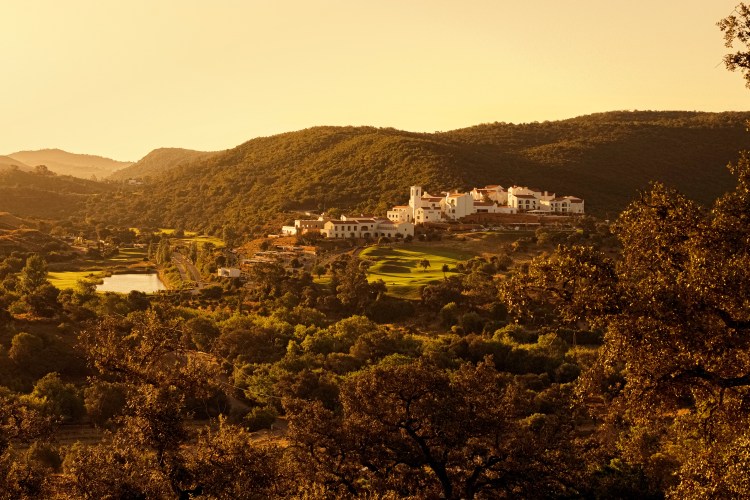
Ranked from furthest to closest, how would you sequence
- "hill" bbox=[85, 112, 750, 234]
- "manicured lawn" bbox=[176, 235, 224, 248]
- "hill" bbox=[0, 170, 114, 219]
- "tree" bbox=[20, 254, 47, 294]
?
"hill" bbox=[0, 170, 114, 219], "hill" bbox=[85, 112, 750, 234], "manicured lawn" bbox=[176, 235, 224, 248], "tree" bbox=[20, 254, 47, 294]

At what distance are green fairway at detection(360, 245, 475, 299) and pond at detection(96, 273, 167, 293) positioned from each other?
1693 cm

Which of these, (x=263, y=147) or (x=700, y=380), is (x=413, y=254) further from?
(x=263, y=147)

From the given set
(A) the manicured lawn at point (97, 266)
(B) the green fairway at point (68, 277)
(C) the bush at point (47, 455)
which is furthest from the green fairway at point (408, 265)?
(C) the bush at point (47, 455)

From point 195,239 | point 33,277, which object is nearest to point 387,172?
point 195,239

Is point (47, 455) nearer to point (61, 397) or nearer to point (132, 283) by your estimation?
point (61, 397)

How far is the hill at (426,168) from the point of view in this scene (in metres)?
84.1

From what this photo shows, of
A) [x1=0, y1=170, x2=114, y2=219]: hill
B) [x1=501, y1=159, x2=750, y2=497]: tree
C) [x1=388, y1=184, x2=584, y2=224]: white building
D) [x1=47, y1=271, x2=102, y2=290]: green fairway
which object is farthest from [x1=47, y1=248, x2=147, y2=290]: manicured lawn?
[x1=501, y1=159, x2=750, y2=497]: tree

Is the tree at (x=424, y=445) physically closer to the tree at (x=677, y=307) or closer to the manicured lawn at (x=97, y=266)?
the tree at (x=677, y=307)

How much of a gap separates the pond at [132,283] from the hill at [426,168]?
709 inches

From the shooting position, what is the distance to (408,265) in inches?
1978

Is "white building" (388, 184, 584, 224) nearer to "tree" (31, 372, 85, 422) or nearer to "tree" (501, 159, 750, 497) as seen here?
"tree" (31, 372, 85, 422)

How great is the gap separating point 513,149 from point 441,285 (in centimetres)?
7742

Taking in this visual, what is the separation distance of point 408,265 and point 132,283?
2322cm

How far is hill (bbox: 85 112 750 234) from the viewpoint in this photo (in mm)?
84125
